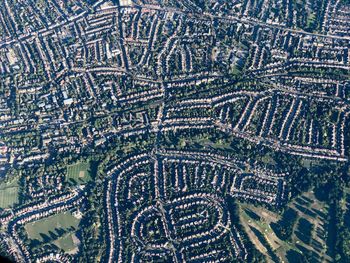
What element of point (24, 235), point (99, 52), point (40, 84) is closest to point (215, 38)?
point (99, 52)

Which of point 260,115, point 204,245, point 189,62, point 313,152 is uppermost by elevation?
point 189,62

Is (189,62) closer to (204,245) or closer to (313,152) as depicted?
(313,152)

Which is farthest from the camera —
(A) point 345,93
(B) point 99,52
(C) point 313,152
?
(B) point 99,52

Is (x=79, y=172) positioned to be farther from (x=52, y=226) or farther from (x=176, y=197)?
(x=176, y=197)

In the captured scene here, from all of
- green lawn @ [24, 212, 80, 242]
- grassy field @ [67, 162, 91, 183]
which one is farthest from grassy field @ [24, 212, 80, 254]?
grassy field @ [67, 162, 91, 183]

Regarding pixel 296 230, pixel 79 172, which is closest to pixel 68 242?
pixel 79 172

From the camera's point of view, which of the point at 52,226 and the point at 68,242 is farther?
the point at 52,226
